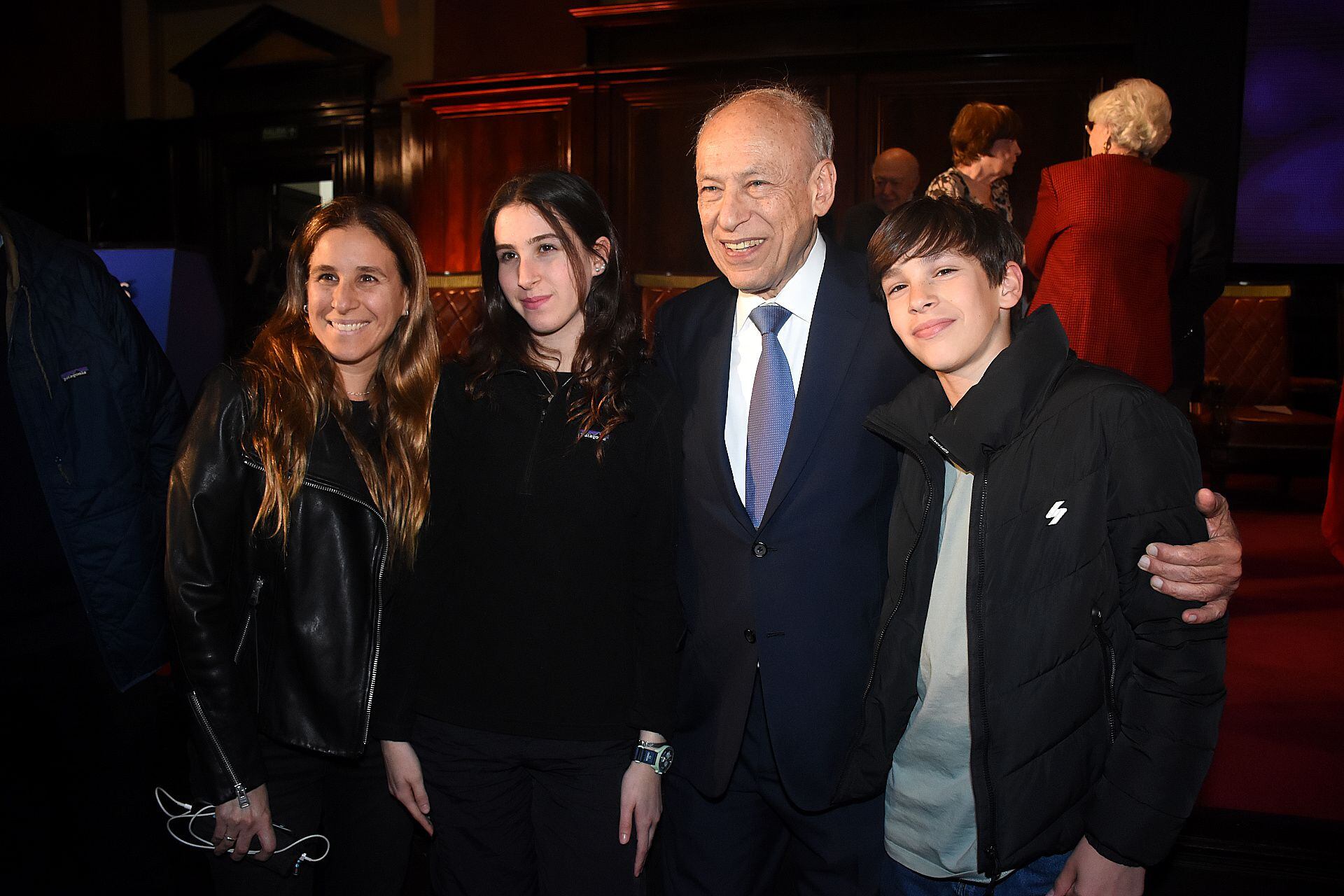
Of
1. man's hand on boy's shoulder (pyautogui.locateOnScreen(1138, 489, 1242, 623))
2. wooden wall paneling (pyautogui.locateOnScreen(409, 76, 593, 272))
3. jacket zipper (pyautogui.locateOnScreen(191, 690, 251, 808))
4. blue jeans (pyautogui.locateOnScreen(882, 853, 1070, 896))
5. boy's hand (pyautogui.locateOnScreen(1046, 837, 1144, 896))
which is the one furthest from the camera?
wooden wall paneling (pyautogui.locateOnScreen(409, 76, 593, 272))

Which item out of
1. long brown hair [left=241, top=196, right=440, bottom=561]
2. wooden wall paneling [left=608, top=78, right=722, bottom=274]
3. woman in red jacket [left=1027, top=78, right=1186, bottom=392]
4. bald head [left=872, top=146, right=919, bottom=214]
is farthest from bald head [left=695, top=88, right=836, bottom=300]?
wooden wall paneling [left=608, top=78, right=722, bottom=274]

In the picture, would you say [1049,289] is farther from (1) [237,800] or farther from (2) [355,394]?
(1) [237,800]

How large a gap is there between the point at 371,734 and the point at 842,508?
920 millimetres

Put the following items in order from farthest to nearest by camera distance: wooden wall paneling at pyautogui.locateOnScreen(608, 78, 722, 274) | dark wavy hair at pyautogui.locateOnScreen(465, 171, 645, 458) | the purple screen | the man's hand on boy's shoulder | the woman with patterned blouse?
wooden wall paneling at pyautogui.locateOnScreen(608, 78, 722, 274) < the purple screen < the woman with patterned blouse < dark wavy hair at pyautogui.locateOnScreen(465, 171, 645, 458) < the man's hand on boy's shoulder

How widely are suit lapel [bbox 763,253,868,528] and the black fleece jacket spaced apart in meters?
0.21

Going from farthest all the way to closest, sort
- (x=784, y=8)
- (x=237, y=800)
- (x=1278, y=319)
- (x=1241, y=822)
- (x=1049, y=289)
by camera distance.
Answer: (x=784, y=8) < (x=1278, y=319) < (x=1049, y=289) < (x=1241, y=822) < (x=237, y=800)

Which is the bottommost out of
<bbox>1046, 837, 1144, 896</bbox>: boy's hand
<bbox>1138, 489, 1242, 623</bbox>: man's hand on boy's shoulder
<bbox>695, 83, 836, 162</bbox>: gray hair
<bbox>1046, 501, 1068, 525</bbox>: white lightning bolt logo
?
<bbox>1046, 837, 1144, 896</bbox>: boy's hand

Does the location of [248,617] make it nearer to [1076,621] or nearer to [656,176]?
[1076,621]

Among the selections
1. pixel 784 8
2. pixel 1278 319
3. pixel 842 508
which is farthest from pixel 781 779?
pixel 784 8

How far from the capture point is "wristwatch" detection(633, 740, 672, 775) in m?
1.55

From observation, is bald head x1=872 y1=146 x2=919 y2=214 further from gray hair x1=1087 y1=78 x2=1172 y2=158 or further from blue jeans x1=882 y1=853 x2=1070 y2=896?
blue jeans x1=882 y1=853 x2=1070 y2=896

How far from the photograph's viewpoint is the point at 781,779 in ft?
5.08

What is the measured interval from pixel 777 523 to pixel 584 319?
20.9 inches

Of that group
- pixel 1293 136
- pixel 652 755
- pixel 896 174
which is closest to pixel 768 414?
pixel 652 755
